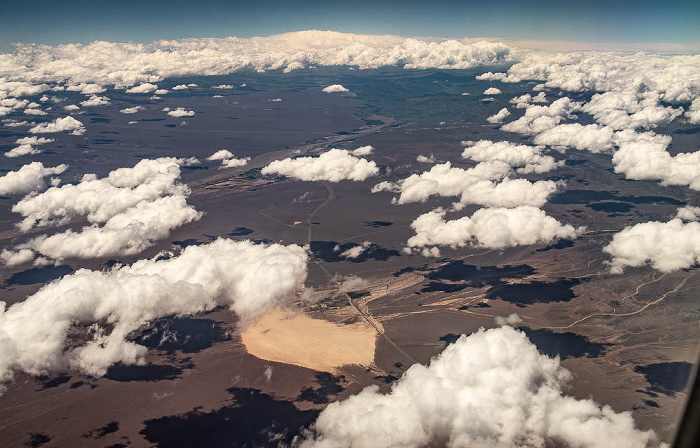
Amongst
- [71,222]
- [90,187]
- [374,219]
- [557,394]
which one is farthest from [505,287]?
[90,187]

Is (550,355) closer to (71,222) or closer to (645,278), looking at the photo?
(645,278)

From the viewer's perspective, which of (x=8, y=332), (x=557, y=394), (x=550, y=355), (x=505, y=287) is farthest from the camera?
(x=505, y=287)

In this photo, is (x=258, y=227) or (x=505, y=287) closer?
(x=505, y=287)

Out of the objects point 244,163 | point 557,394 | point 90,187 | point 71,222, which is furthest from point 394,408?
point 244,163

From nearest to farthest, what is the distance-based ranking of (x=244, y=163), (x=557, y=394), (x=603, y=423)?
(x=603, y=423) < (x=557, y=394) < (x=244, y=163)

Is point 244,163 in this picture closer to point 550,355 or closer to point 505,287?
point 505,287

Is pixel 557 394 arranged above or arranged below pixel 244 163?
below
